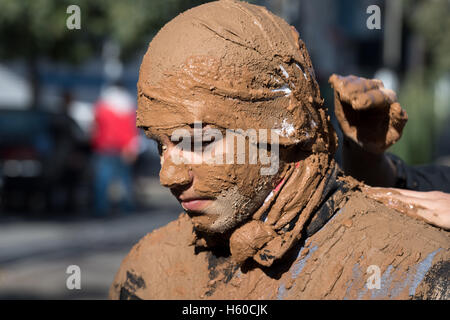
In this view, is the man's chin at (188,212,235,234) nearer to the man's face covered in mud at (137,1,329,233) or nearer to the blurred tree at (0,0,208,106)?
the man's face covered in mud at (137,1,329,233)

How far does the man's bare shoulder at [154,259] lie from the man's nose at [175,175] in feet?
1.21

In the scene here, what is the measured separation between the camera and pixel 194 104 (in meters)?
1.58

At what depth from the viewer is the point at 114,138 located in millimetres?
8164

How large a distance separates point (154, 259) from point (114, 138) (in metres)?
6.34

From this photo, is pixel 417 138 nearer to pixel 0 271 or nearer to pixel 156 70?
pixel 0 271

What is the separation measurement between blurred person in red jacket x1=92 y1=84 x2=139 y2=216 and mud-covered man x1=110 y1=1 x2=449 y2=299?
256 inches

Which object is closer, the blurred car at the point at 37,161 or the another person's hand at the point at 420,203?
the another person's hand at the point at 420,203

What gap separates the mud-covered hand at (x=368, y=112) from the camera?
1.78 meters

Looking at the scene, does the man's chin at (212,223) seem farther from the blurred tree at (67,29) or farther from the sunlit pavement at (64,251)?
the blurred tree at (67,29)

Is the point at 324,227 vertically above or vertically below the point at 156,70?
below

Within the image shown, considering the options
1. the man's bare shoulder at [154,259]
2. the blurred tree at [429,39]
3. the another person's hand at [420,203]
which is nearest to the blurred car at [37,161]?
the man's bare shoulder at [154,259]

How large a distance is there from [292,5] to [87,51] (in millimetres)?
6514

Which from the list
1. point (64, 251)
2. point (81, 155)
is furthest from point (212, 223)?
point (81, 155)

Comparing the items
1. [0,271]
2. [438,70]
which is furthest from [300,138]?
[438,70]
